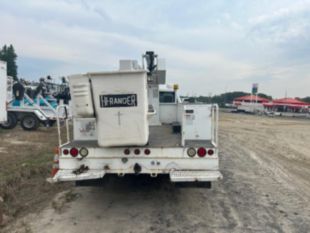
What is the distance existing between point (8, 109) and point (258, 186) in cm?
1358

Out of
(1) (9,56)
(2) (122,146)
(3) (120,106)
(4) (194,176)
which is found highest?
A: (1) (9,56)

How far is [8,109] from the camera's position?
1599 centimetres

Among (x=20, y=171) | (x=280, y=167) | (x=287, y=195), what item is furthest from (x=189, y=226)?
(x=280, y=167)

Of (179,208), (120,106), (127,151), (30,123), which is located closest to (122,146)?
(127,151)

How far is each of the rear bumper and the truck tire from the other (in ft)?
39.7

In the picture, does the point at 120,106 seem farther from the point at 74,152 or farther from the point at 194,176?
the point at 194,176

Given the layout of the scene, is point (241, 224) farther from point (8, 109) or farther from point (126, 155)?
point (8, 109)

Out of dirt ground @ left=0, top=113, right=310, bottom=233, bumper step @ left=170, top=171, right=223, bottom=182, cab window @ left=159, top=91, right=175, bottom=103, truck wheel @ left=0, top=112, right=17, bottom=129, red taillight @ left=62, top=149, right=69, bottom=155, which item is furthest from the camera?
truck wheel @ left=0, top=112, right=17, bottom=129

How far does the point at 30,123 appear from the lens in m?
16.0

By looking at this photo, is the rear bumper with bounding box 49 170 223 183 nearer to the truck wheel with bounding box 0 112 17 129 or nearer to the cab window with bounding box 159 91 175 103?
the cab window with bounding box 159 91 175 103

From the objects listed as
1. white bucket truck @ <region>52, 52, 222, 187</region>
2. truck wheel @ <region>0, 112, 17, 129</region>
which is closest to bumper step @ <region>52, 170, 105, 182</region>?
white bucket truck @ <region>52, 52, 222, 187</region>

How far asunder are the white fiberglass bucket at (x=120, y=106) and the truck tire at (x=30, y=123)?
494 inches

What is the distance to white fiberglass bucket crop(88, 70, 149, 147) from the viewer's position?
175 inches

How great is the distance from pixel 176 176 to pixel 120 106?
1297 millimetres
